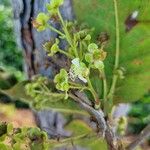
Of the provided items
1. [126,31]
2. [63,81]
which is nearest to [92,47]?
[63,81]

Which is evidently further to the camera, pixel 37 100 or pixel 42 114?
pixel 42 114

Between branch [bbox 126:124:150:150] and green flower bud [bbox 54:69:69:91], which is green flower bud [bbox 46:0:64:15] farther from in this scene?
branch [bbox 126:124:150:150]

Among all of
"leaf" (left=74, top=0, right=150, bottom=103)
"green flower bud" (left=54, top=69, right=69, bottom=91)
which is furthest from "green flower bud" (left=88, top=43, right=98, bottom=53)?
"leaf" (left=74, top=0, right=150, bottom=103)

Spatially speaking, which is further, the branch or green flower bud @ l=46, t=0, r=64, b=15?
the branch

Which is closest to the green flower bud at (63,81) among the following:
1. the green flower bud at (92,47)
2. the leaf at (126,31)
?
the green flower bud at (92,47)

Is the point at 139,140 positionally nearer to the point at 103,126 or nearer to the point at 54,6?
the point at 103,126

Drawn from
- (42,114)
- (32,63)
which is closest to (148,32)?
(32,63)

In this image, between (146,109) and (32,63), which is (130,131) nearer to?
(146,109)

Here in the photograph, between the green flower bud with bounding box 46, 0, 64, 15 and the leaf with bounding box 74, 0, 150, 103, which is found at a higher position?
the green flower bud with bounding box 46, 0, 64, 15
